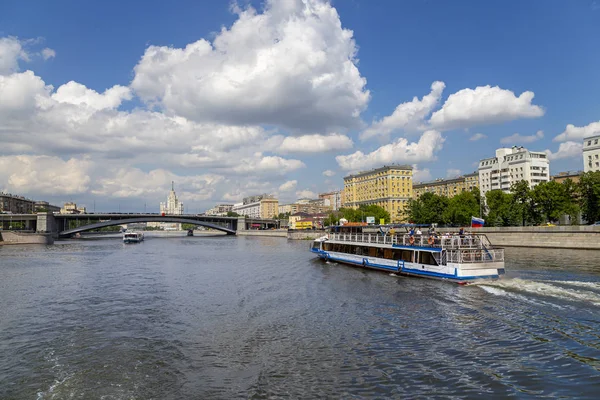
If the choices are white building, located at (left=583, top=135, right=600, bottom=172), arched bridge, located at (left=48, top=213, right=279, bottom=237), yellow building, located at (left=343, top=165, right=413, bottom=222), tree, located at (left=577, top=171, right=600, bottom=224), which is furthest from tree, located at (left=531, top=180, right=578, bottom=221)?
arched bridge, located at (left=48, top=213, right=279, bottom=237)

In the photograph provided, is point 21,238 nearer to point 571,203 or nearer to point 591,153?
point 571,203

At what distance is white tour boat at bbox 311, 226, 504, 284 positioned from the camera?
1277 inches

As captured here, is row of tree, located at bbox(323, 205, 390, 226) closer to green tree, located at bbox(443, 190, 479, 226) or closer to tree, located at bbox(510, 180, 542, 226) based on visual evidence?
green tree, located at bbox(443, 190, 479, 226)

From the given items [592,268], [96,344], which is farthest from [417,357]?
[592,268]

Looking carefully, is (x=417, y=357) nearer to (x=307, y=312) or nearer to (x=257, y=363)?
(x=257, y=363)

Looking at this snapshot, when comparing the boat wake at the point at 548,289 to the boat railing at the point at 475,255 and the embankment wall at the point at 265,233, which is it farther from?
the embankment wall at the point at 265,233

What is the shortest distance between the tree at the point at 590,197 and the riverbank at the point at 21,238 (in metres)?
114

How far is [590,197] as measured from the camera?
272 ft

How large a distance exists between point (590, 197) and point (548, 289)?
6908 centimetres

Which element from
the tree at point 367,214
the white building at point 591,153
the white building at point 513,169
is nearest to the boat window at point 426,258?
the tree at point 367,214

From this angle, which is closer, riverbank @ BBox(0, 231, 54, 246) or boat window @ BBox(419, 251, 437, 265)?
boat window @ BBox(419, 251, 437, 265)

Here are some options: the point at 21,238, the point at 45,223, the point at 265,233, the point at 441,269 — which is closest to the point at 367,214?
the point at 265,233

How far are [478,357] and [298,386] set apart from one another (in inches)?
270

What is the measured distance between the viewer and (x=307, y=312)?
2391 cm
